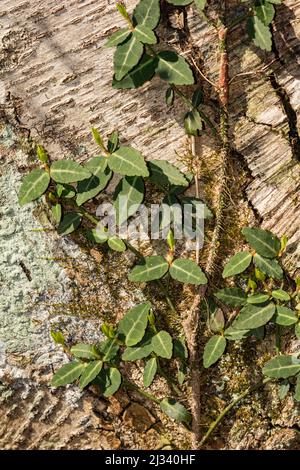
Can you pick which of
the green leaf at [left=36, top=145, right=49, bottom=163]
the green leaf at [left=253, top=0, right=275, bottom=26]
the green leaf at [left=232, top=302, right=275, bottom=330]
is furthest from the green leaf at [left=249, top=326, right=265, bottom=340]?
the green leaf at [left=253, top=0, right=275, bottom=26]

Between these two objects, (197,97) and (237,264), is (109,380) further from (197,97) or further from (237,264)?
(197,97)

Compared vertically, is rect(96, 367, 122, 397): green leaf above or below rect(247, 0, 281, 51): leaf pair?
below

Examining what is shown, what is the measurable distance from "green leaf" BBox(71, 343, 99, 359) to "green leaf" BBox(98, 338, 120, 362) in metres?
0.03

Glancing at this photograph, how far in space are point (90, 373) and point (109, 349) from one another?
0.33ft

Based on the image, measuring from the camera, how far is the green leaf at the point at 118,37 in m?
1.94

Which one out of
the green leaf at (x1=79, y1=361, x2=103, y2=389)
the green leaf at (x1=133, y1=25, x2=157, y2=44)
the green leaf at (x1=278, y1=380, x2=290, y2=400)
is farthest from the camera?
the green leaf at (x1=278, y1=380, x2=290, y2=400)

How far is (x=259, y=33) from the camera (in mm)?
1996

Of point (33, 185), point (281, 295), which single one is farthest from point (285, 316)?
point (33, 185)

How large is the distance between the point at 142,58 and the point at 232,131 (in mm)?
384

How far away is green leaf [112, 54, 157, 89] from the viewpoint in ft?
6.53

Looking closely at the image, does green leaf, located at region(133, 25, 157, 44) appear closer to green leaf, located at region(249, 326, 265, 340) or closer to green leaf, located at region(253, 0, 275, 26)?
green leaf, located at region(253, 0, 275, 26)

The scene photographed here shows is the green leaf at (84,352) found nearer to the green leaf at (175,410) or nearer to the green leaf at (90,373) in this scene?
the green leaf at (90,373)

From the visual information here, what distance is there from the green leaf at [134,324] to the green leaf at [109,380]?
106 mm

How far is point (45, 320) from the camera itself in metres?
2.10
